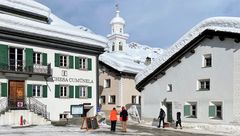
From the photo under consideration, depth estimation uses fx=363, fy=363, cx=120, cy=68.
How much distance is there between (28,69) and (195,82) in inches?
543

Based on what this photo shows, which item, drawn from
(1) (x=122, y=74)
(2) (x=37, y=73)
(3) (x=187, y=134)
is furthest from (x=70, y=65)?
(3) (x=187, y=134)

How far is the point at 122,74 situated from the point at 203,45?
16131 mm

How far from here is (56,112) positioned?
32500 mm

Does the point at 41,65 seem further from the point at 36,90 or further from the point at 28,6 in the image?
the point at 28,6

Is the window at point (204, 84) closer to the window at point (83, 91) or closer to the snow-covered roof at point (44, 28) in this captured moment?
the window at point (83, 91)

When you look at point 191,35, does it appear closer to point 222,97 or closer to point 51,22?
point 222,97

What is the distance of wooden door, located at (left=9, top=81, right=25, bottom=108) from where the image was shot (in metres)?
29.2

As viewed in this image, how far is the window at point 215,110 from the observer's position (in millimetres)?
27422

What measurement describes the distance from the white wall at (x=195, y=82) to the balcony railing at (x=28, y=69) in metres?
9.27

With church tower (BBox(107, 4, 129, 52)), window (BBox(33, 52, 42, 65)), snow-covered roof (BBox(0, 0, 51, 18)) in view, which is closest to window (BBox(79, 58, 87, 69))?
window (BBox(33, 52, 42, 65))

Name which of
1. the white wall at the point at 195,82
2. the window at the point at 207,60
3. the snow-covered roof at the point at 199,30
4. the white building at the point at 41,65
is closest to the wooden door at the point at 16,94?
the white building at the point at 41,65

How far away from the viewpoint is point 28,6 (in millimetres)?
33938

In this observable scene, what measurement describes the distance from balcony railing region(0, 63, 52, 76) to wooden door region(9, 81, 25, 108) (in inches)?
43.7

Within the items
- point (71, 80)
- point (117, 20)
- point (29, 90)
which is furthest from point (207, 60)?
point (117, 20)
